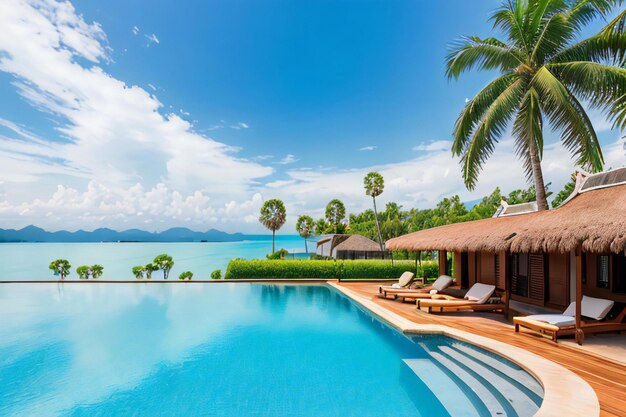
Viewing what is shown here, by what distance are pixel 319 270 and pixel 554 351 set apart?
11784mm

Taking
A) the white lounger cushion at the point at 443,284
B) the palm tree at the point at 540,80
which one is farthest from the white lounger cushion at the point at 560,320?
the palm tree at the point at 540,80

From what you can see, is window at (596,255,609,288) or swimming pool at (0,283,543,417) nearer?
swimming pool at (0,283,543,417)

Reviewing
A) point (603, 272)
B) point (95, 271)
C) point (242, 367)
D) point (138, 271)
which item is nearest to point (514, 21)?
point (603, 272)

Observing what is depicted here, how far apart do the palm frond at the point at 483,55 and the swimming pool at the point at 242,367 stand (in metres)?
9.09

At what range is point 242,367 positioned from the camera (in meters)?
6.04

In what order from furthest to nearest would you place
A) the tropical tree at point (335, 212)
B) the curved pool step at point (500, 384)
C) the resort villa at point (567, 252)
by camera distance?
the tropical tree at point (335, 212) → the resort villa at point (567, 252) → the curved pool step at point (500, 384)

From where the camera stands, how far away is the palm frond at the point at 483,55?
10234 millimetres

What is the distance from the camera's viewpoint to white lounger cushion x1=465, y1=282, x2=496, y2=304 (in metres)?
8.86

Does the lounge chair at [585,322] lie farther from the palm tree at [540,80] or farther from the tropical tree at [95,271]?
the tropical tree at [95,271]

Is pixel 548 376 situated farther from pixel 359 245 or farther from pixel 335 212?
pixel 335 212

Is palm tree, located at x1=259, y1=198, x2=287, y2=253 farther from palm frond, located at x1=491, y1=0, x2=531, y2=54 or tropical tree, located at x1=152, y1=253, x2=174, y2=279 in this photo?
palm frond, located at x1=491, y1=0, x2=531, y2=54

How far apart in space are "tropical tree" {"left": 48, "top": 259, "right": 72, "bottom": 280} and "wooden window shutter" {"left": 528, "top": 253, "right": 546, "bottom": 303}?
21773 mm

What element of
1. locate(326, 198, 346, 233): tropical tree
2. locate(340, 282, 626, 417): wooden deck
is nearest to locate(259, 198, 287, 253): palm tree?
locate(326, 198, 346, 233): tropical tree

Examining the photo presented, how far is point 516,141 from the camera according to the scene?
35.9 feet
